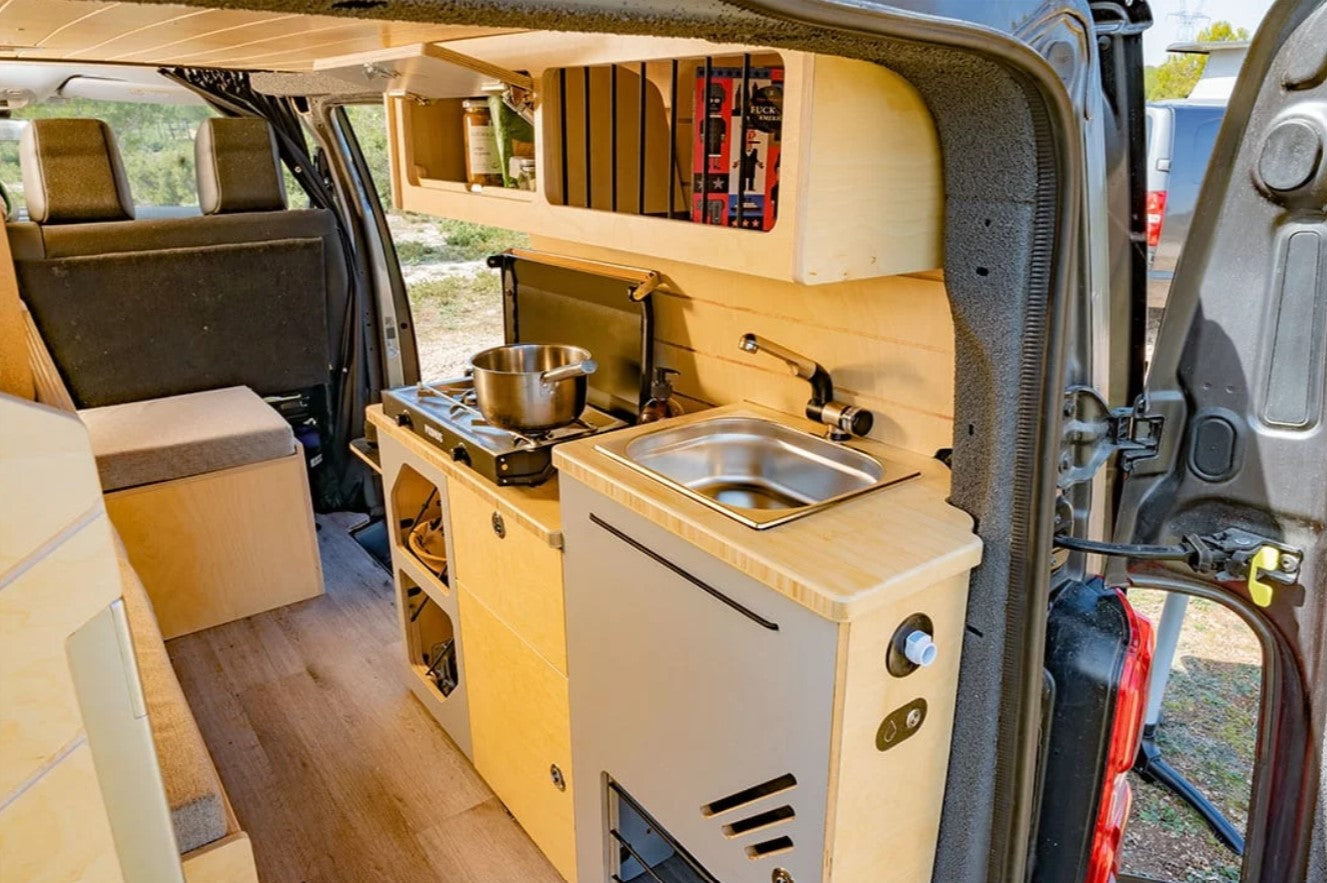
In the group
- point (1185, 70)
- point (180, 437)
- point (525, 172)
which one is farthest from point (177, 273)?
point (1185, 70)

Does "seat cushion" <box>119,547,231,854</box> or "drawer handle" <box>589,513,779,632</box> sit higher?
"drawer handle" <box>589,513,779,632</box>

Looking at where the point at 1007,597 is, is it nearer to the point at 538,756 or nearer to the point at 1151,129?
the point at 1151,129

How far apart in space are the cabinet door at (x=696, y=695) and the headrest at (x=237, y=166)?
249 cm

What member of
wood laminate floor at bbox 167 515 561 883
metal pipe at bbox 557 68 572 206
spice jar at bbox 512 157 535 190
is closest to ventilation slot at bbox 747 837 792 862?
wood laminate floor at bbox 167 515 561 883

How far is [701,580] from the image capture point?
4.54 feet

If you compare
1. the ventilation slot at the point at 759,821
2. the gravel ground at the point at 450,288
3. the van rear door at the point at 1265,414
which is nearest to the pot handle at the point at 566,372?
the ventilation slot at the point at 759,821

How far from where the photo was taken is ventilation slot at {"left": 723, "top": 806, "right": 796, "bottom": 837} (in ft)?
4.42

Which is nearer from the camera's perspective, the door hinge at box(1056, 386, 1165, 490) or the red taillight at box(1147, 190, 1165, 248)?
the door hinge at box(1056, 386, 1165, 490)

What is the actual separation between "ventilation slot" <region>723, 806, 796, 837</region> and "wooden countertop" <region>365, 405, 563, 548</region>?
0.58 m

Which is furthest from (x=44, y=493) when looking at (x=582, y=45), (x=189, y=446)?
(x=189, y=446)

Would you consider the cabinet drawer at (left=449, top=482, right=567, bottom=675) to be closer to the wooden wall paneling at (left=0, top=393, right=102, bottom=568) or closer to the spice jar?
the spice jar

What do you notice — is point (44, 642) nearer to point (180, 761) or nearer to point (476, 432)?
point (180, 761)

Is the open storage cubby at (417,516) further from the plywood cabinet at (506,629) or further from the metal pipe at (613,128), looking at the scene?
the metal pipe at (613,128)

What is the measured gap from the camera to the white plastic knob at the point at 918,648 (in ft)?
4.13
